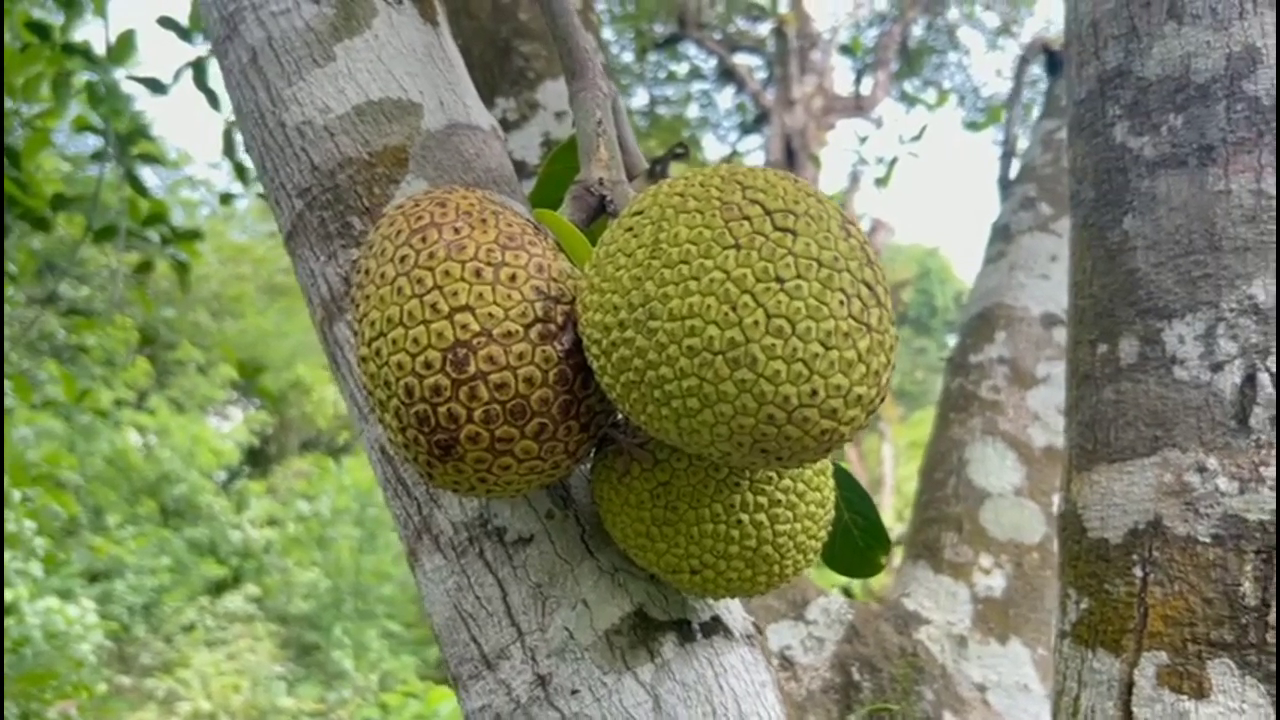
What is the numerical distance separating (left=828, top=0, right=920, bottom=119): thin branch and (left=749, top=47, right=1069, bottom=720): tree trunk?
95 centimetres

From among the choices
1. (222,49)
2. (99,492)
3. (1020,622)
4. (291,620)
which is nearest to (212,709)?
(291,620)

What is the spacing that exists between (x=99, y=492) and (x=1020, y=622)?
9.78ft

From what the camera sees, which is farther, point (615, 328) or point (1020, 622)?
point (1020, 622)

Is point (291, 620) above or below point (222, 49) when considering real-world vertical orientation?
below

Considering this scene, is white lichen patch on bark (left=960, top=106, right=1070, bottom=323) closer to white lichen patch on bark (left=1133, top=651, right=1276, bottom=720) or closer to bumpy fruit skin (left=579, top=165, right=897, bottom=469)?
white lichen patch on bark (left=1133, top=651, right=1276, bottom=720)

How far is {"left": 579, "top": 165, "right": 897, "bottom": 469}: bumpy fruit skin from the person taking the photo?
0.59 meters

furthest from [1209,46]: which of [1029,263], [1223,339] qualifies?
[1029,263]

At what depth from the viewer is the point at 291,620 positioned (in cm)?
470

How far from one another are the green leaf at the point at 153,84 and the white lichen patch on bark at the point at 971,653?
4.36ft

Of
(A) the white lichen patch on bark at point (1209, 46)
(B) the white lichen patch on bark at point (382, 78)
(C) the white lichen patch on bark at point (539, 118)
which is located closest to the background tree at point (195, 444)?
(C) the white lichen patch on bark at point (539, 118)

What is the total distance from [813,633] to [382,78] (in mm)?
871

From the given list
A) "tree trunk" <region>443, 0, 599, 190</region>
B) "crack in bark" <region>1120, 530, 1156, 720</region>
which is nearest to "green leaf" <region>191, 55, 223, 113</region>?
"tree trunk" <region>443, 0, 599, 190</region>

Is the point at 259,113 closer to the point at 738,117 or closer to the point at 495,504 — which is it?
the point at 495,504

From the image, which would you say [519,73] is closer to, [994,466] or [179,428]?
[994,466]
